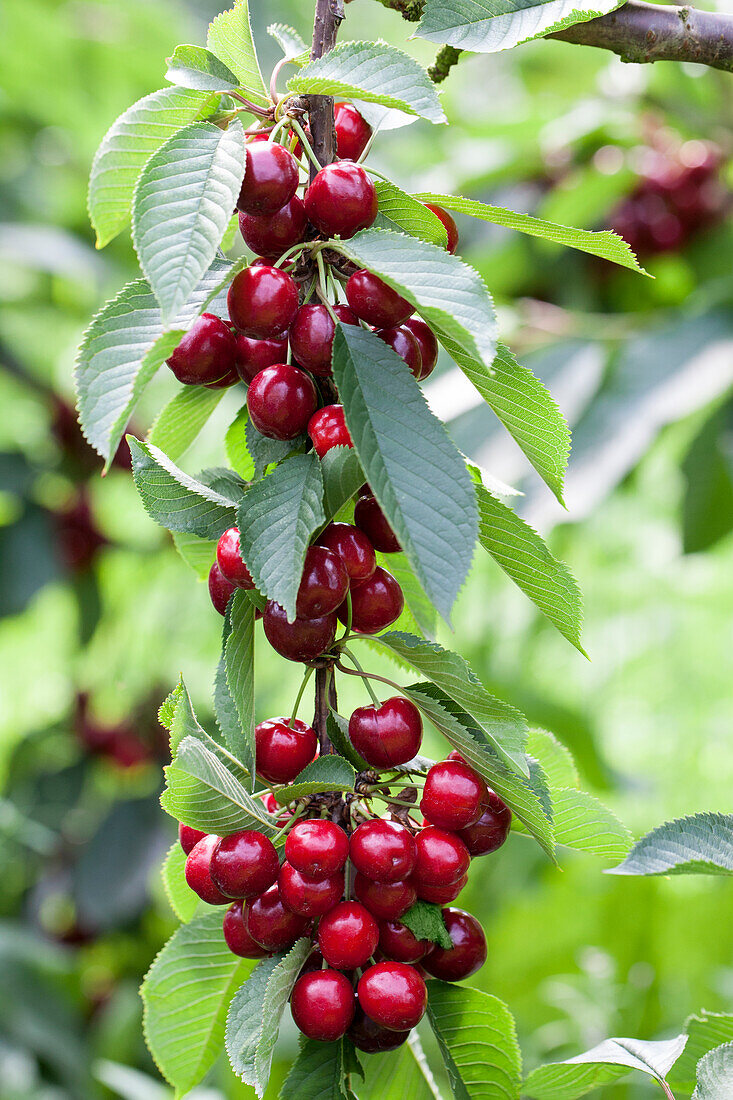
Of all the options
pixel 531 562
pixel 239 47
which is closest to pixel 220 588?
pixel 531 562

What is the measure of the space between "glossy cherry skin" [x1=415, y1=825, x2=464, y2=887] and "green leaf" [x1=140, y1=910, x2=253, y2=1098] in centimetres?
13

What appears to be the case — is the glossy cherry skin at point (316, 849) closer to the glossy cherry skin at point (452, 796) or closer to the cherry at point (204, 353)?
the glossy cherry skin at point (452, 796)

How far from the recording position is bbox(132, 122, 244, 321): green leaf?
1.15ft

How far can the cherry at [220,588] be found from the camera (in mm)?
443

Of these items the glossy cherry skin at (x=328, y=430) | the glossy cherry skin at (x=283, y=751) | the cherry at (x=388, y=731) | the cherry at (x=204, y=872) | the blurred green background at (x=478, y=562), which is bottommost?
the blurred green background at (x=478, y=562)

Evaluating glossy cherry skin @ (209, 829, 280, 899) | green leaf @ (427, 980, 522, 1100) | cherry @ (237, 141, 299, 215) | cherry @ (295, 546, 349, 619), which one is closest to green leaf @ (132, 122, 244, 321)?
cherry @ (237, 141, 299, 215)

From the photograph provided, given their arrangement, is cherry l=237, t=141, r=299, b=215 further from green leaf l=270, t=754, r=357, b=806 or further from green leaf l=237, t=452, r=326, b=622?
green leaf l=270, t=754, r=357, b=806

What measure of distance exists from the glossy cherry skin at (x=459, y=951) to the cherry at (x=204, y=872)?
3.9 inches

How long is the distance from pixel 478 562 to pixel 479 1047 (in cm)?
155

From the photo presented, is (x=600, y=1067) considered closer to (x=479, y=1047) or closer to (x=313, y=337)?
(x=479, y=1047)

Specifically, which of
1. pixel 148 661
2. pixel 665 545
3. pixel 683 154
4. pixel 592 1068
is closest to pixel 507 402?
pixel 592 1068

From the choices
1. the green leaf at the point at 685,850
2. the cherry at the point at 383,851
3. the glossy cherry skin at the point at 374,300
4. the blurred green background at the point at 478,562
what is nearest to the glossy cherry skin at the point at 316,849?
the cherry at the point at 383,851

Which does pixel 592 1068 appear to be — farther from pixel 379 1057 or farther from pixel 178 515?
pixel 178 515

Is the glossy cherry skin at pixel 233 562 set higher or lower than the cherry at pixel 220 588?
higher
